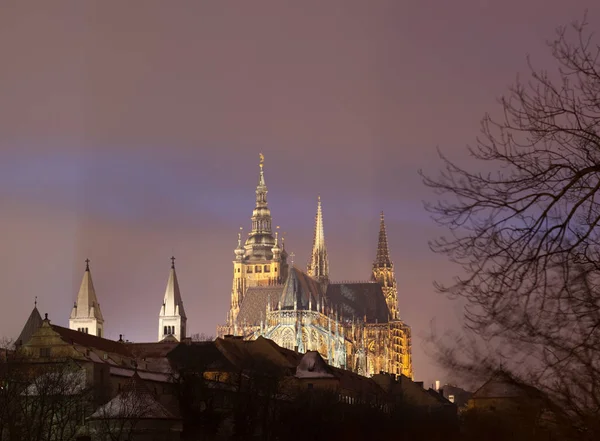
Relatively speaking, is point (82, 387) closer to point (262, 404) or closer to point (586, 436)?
point (262, 404)

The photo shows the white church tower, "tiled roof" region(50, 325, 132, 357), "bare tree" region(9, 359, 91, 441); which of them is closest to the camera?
"bare tree" region(9, 359, 91, 441)

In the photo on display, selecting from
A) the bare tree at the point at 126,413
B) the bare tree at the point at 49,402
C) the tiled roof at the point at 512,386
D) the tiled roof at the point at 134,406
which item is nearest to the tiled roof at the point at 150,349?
the bare tree at the point at 49,402

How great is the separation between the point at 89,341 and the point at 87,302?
6554cm

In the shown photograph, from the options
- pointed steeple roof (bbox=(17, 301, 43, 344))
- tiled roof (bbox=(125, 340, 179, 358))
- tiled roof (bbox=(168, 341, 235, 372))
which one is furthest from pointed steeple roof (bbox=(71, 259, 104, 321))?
tiled roof (bbox=(168, 341, 235, 372))

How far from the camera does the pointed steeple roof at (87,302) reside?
192 meters

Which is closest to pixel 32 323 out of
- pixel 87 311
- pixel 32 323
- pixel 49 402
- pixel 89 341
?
pixel 32 323

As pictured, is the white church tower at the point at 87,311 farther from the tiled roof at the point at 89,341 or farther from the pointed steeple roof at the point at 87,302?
→ the tiled roof at the point at 89,341

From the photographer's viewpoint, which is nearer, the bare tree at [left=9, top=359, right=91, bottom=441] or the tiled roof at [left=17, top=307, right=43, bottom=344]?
the bare tree at [left=9, top=359, right=91, bottom=441]

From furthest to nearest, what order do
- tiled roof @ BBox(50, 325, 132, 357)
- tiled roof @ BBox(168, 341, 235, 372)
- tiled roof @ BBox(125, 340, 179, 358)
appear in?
1. tiled roof @ BBox(125, 340, 179, 358)
2. tiled roof @ BBox(50, 325, 132, 357)
3. tiled roof @ BBox(168, 341, 235, 372)

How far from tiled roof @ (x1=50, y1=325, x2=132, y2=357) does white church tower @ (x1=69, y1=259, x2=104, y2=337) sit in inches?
1856

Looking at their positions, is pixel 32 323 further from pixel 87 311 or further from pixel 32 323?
pixel 87 311

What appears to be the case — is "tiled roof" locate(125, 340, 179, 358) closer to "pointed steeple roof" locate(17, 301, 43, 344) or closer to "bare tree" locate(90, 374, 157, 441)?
"pointed steeple roof" locate(17, 301, 43, 344)

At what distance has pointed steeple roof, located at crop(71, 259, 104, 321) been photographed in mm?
192375

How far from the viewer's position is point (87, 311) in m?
192
